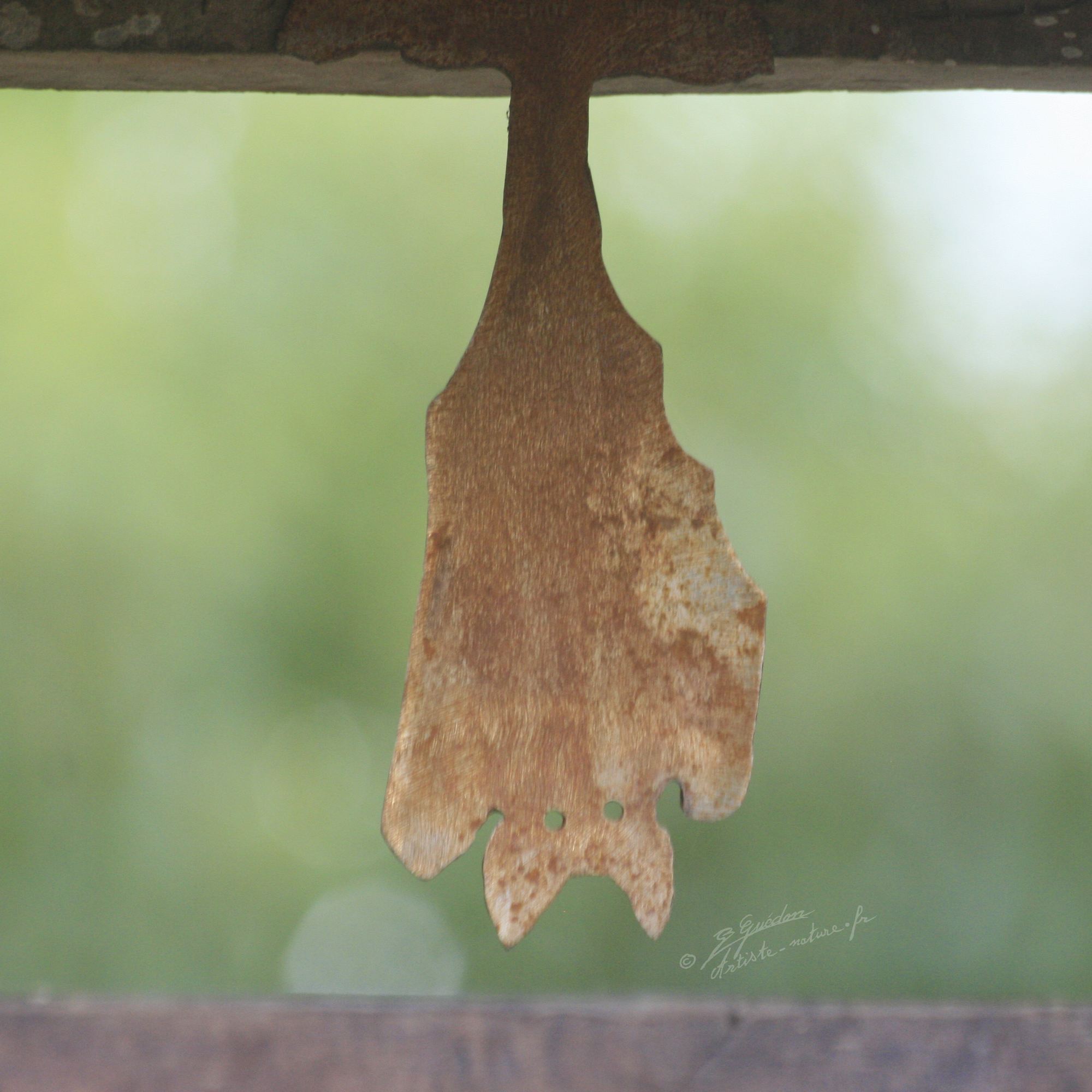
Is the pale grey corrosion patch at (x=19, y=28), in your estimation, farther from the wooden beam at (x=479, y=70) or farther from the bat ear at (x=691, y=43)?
the bat ear at (x=691, y=43)

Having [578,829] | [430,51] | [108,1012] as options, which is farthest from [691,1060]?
[430,51]
